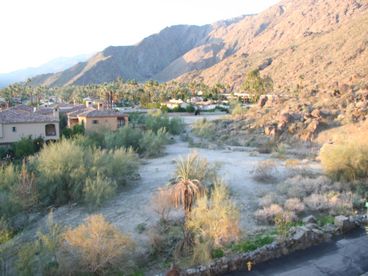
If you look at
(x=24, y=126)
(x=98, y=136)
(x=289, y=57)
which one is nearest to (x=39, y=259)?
(x=24, y=126)

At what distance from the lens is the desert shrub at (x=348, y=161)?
856 inches

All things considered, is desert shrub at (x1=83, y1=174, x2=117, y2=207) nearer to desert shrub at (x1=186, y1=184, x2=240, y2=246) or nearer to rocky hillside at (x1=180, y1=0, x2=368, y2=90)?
desert shrub at (x1=186, y1=184, x2=240, y2=246)

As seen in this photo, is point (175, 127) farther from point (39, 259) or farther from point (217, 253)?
point (39, 259)

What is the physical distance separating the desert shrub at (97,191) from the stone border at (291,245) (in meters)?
8.47

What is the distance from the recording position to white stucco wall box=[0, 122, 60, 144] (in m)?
33.6

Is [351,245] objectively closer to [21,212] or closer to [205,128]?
[21,212]

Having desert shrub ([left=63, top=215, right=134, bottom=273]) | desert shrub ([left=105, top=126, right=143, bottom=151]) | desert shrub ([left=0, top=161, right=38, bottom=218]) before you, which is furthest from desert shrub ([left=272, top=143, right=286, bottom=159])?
desert shrub ([left=63, top=215, right=134, bottom=273])

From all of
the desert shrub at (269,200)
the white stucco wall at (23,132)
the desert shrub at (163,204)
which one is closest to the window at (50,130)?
the white stucco wall at (23,132)

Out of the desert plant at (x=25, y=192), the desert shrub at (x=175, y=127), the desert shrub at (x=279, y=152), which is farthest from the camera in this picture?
the desert shrub at (x=175, y=127)

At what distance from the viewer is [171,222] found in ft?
54.0

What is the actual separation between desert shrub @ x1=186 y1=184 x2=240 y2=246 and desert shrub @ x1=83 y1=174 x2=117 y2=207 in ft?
21.0

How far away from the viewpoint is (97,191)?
65.5 ft

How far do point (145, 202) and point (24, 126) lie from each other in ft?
59.9

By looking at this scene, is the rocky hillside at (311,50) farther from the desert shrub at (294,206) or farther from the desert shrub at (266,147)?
the desert shrub at (294,206)
